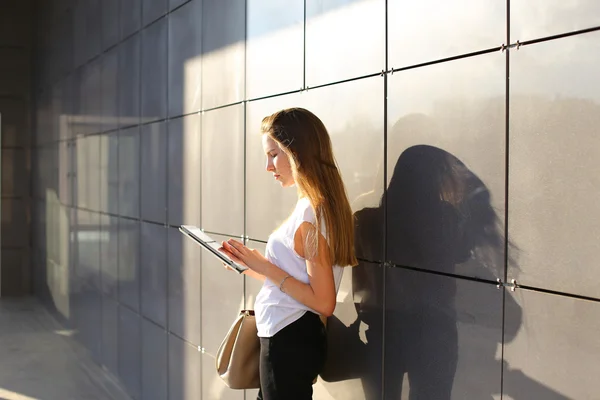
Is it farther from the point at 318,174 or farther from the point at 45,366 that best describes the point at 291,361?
the point at 45,366

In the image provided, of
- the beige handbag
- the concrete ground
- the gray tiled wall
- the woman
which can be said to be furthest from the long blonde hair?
the concrete ground

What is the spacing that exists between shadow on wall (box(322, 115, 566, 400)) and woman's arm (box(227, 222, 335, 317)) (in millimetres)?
212

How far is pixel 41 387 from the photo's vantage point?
5.66 meters

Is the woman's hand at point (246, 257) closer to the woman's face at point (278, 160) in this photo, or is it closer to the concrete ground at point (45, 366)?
the woman's face at point (278, 160)

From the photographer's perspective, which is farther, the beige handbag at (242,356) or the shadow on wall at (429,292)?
the beige handbag at (242,356)

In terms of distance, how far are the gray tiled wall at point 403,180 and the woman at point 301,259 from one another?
0.59ft

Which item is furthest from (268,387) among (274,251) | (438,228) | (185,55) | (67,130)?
(67,130)

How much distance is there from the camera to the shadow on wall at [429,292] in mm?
2037

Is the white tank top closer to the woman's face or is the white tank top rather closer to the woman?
the woman

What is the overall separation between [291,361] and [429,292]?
526 mm

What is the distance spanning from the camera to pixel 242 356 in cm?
260

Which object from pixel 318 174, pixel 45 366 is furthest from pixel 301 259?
pixel 45 366

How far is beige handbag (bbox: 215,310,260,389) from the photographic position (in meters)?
2.60

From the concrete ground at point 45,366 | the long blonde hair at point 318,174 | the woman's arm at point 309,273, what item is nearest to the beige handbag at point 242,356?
the woman's arm at point 309,273
